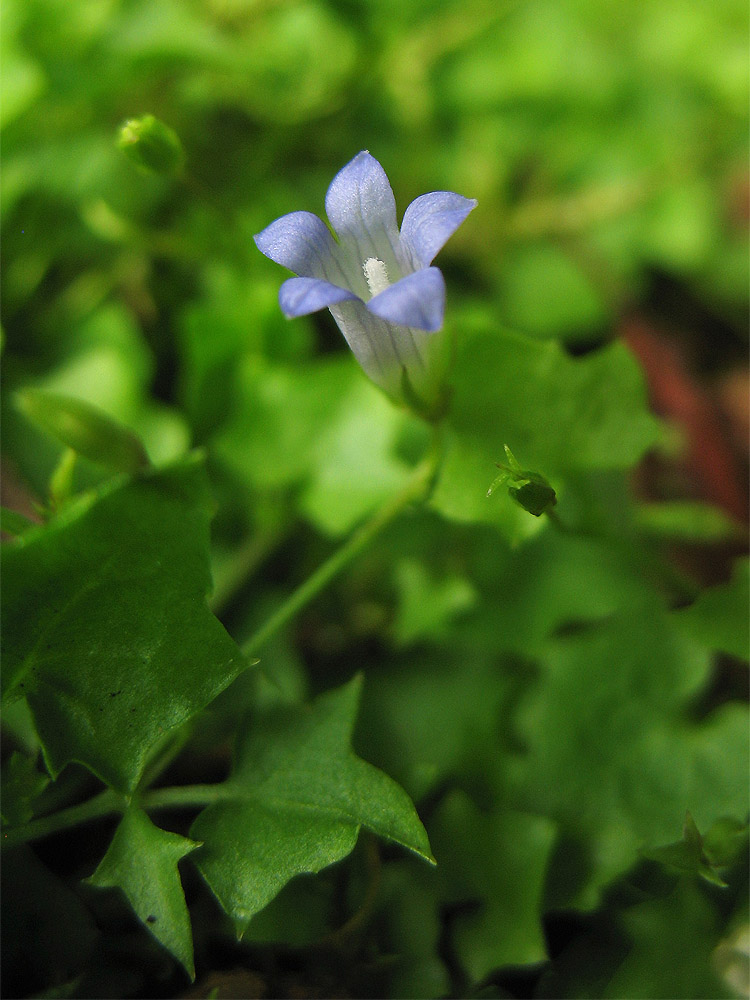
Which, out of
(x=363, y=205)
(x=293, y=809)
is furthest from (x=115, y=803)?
(x=363, y=205)

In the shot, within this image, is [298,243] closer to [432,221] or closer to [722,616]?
[432,221]

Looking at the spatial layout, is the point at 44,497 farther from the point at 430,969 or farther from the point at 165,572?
the point at 430,969

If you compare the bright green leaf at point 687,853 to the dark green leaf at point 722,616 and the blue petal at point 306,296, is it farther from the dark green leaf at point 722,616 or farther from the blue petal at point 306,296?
the blue petal at point 306,296

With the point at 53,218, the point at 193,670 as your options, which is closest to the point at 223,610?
the point at 193,670

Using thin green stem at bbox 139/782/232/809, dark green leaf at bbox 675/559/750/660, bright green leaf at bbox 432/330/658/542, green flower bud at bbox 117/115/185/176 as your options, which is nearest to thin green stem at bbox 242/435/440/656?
bright green leaf at bbox 432/330/658/542

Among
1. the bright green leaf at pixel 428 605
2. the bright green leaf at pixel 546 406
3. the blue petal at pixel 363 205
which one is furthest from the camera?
the bright green leaf at pixel 428 605

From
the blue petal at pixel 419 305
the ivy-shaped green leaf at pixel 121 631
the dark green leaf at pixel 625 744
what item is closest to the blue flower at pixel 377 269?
the blue petal at pixel 419 305
